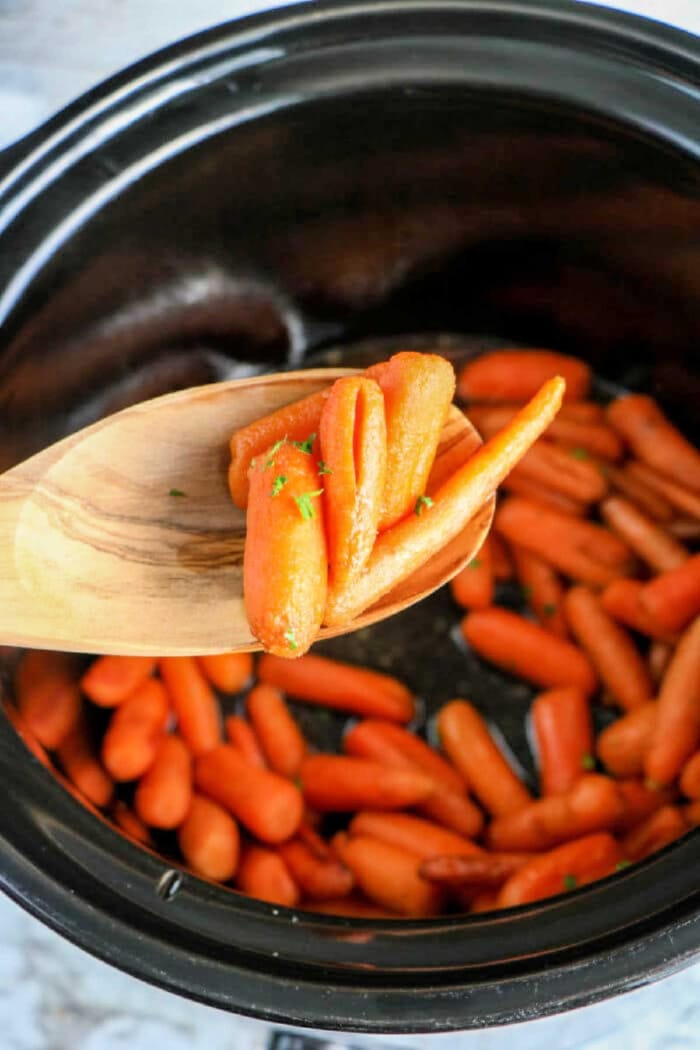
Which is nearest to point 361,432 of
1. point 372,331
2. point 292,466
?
point 292,466

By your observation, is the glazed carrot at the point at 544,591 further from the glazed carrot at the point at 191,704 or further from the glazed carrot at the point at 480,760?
the glazed carrot at the point at 191,704

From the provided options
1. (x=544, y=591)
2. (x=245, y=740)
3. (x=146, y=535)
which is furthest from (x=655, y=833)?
(x=146, y=535)

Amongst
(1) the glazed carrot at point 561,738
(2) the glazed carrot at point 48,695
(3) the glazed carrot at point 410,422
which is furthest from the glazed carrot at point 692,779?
(2) the glazed carrot at point 48,695

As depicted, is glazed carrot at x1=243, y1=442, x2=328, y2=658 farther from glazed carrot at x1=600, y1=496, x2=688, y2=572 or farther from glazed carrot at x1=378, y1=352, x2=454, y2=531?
glazed carrot at x1=600, y1=496, x2=688, y2=572

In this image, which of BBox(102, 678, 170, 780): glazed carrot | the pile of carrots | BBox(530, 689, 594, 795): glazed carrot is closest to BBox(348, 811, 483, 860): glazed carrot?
the pile of carrots

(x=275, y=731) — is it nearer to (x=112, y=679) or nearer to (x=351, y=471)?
(x=112, y=679)

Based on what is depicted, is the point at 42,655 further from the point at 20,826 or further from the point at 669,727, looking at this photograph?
the point at 669,727
